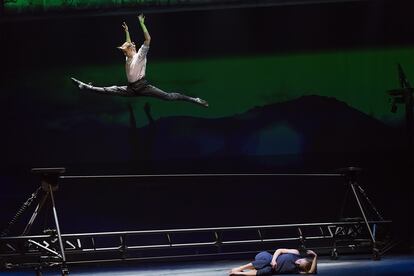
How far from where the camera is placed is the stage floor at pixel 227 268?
6473 mm

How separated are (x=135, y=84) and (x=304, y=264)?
286 cm

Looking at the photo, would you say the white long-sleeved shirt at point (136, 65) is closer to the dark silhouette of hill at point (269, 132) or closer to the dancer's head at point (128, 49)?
the dancer's head at point (128, 49)

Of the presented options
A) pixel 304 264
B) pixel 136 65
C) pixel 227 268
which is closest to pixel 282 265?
pixel 304 264

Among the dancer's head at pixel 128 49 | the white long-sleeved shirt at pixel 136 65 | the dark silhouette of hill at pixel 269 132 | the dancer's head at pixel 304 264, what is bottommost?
the dancer's head at pixel 304 264

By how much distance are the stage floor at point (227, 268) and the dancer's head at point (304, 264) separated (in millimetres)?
193

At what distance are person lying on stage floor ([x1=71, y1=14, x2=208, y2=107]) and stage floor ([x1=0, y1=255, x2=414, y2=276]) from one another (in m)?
2.01

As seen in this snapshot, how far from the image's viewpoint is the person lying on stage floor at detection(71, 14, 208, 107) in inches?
288

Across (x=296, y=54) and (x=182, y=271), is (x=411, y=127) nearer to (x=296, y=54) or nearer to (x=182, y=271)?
(x=296, y=54)

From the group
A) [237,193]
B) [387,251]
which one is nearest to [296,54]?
[237,193]

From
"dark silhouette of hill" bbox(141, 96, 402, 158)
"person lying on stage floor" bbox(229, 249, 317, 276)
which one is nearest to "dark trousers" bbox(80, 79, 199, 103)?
"dark silhouette of hill" bbox(141, 96, 402, 158)

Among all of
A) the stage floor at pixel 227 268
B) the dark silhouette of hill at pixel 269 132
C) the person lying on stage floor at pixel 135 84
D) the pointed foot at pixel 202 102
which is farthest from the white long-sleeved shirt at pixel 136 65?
the stage floor at pixel 227 268

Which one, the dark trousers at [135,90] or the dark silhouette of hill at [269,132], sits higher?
the dark trousers at [135,90]

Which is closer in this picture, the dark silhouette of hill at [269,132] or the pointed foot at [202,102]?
the pointed foot at [202,102]

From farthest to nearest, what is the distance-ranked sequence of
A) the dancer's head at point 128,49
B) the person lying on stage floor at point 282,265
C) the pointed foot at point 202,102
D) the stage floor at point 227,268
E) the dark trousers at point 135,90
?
the pointed foot at point 202,102 → the dark trousers at point 135,90 → the dancer's head at point 128,49 → the stage floor at point 227,268 → the person lying on stage floor at point 282,265
